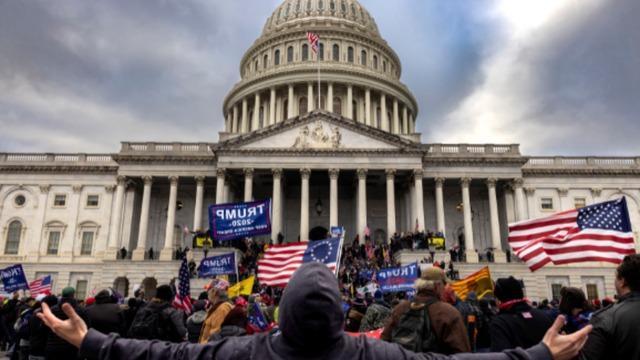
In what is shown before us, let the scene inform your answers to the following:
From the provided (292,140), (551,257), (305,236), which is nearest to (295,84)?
(292,140)

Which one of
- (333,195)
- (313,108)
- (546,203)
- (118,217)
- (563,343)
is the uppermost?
(313,108)

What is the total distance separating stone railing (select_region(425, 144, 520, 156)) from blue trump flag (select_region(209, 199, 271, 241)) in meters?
30.6

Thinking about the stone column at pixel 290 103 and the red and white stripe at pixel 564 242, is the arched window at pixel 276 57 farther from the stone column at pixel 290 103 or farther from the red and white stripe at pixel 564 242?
the red and white stripe at pixel 564 242

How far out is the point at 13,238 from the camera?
48.1 m

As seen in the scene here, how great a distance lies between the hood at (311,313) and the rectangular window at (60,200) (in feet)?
172

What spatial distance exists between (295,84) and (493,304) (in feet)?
186

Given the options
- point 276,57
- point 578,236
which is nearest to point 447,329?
point 578,236

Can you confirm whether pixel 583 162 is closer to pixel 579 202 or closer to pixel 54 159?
pixel 579 202

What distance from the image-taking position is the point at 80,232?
48.1 metres

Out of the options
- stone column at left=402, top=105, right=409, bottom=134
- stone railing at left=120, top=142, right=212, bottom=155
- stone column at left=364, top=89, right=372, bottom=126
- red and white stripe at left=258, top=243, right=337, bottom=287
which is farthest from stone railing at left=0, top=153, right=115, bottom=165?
red and white stripe at left=258, top=243, right=337, bottom=287

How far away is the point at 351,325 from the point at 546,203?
43552 mm

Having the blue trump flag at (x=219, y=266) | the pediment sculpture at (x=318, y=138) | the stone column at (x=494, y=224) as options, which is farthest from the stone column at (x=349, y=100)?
the blue trump flag at (x=219, y=266)

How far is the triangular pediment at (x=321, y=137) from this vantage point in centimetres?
4334

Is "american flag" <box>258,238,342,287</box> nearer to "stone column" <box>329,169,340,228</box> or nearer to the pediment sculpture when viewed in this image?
"stone column" <box>329,169,340,228</box>
